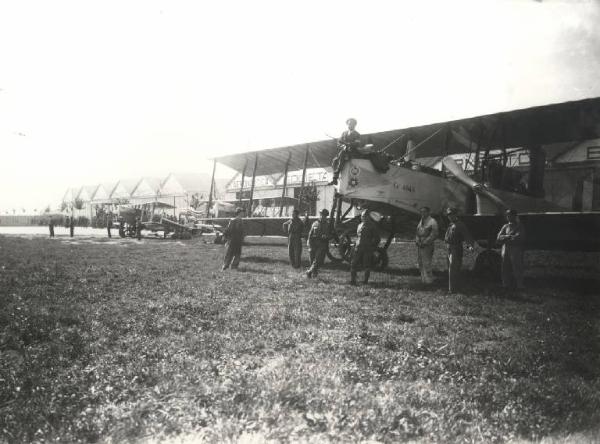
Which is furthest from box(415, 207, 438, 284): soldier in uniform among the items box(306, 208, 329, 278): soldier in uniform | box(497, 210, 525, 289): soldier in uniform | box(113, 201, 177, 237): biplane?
box(113, 201, 177, 237): biplane

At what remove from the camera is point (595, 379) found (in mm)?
3439

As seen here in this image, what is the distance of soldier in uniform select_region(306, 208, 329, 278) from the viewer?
30.7ft

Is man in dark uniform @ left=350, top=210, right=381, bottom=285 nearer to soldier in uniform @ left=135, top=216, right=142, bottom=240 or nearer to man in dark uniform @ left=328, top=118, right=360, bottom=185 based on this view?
man in dark uniform @ left=328, top=118, right=360, bottom=185

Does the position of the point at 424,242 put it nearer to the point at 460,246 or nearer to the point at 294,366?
the point at 460,246

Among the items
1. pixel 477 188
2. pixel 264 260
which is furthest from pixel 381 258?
pixel 264 260

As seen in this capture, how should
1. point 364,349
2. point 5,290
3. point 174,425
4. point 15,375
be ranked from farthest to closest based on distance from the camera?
point 5,290
point 364,349
point 15,375
point 174,425

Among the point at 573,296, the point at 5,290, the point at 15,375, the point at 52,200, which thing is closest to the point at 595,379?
the point at 573,296

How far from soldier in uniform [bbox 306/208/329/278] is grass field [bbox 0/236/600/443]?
2244mm

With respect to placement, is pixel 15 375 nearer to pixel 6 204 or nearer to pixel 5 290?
pixel 5 290

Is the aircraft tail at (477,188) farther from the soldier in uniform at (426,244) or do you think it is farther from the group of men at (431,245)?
the soldier in uniform at (426,244)

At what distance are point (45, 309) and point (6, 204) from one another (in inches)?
3597

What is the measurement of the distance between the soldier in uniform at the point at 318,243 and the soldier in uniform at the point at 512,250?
3.86 meters

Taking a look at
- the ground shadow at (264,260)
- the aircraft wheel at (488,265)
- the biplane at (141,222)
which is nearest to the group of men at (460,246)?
the aircraft wheel at (488,265)

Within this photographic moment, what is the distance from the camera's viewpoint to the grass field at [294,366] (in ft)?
8.43
